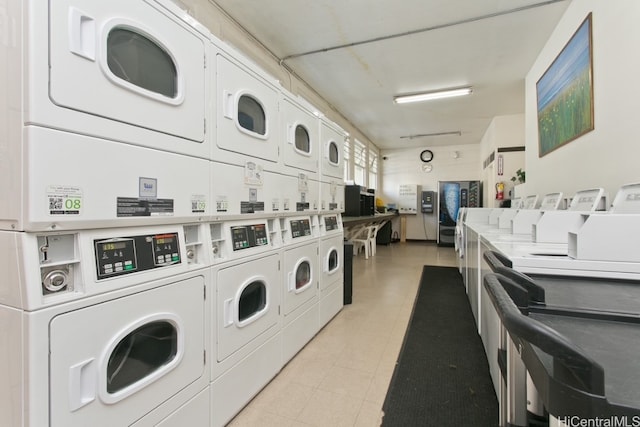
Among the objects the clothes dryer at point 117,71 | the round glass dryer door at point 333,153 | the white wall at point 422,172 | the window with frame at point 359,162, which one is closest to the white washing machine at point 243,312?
the clothes dryer at point 117,71

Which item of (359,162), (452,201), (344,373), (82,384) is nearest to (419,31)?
(344,373)

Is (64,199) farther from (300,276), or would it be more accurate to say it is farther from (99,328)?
(300,276)

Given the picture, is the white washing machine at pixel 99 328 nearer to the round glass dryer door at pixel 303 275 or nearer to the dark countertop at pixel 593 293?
the round glass dryer door at pixel 303 275

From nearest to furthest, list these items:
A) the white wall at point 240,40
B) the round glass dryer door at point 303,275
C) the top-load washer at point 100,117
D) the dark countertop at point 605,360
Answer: the dark countertop at point 605,360 → the top-load washer at point 100,117 → the round glass dryer door at point 303,275 → the white wall at point 240,40

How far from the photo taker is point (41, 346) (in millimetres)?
818

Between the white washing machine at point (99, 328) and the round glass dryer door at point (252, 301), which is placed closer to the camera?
the white washing machine at point (99, 328)

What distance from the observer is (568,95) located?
275 centimetres

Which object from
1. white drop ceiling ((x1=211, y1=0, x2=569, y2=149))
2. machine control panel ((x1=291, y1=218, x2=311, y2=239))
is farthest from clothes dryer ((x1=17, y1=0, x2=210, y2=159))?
white drop ceiling ((x1=211, y1=0, x2=569, y2=149))

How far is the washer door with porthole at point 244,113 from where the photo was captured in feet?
4.96

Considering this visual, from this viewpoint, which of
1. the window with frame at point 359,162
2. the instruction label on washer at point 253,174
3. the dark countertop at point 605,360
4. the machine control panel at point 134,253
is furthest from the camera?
the window with frame at point 359,162

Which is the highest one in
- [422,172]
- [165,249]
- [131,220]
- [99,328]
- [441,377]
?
[422,172]

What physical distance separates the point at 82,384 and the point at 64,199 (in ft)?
1.95

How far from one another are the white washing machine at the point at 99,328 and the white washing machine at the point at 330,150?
70.1 inches

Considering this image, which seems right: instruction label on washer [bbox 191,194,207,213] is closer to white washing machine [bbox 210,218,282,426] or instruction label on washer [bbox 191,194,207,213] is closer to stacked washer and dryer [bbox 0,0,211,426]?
stacked washer and dryer [bbox 0,0,211,426]
